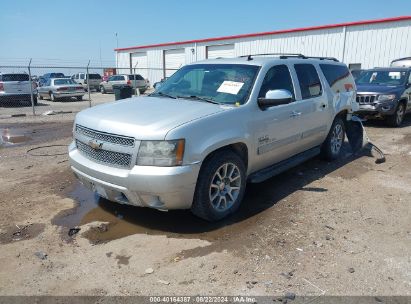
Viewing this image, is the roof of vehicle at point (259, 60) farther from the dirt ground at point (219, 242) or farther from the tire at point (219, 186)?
the dirt ground at point (219, 242)

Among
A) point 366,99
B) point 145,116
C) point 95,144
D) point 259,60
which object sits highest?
point 259,60

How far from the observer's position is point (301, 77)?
561cm

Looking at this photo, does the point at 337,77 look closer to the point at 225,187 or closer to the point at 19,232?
the point at 225,187

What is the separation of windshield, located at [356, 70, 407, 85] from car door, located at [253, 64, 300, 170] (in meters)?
7.80

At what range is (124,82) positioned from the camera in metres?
29.9

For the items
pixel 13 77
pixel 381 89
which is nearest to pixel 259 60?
pixel 381 89

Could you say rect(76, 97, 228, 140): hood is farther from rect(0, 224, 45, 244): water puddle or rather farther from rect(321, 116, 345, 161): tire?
rect(321, 116, 345, 161): tire

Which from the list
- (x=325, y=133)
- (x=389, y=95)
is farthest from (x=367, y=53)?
(x=325, y=133)

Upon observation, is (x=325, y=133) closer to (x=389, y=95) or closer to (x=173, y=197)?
(x=173, y=197)

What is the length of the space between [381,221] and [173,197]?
8.34 ft

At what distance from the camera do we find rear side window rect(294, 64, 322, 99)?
5586 mm

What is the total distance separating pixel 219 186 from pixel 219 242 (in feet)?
Result: 2.14

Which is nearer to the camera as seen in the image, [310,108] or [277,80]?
[277,80]

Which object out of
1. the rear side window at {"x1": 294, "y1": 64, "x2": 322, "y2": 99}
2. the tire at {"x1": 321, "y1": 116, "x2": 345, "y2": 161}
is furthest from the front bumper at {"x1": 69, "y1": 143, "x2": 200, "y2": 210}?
the tire at {"x1": 321, "y1": 116, "x2": 345, "y2": 161}
